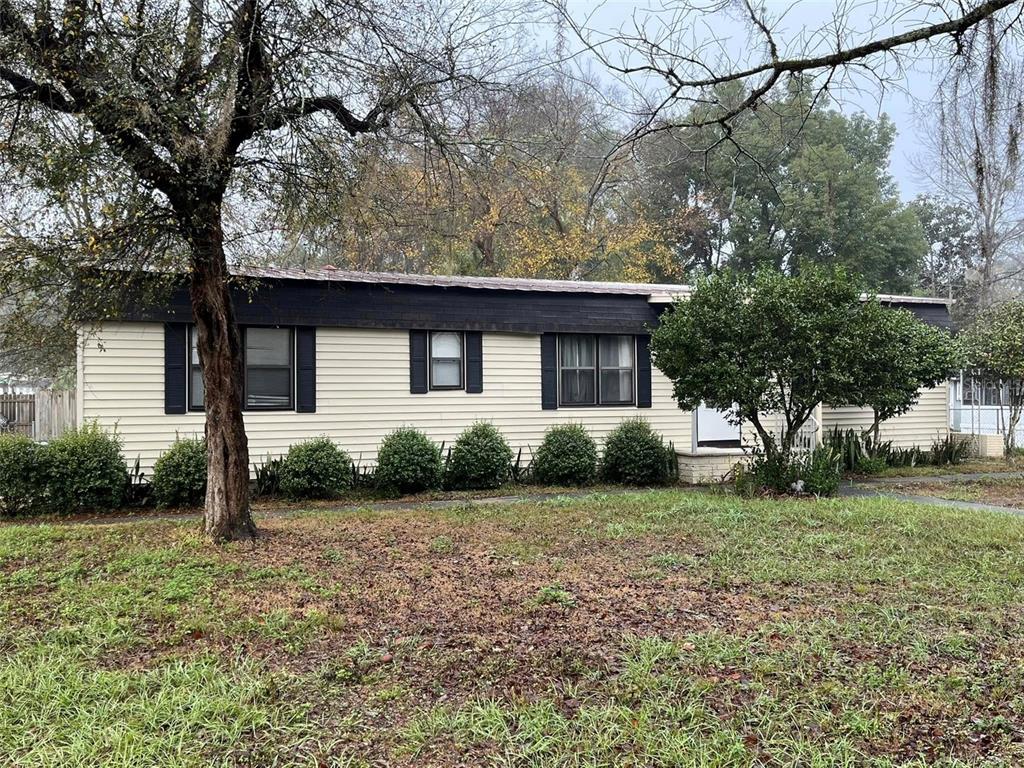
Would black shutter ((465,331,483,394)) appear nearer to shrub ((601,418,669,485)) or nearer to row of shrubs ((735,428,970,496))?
shrub ((601,418,669,485))

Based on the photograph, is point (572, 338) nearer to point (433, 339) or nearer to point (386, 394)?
point (433, 339)

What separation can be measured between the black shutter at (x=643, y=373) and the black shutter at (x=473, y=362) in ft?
9.51

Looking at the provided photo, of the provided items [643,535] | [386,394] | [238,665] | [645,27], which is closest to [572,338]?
[386,394]

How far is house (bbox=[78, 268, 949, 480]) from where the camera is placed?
9883 mm

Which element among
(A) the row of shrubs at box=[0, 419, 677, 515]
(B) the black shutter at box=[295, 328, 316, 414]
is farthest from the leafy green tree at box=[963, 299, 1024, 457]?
(B) the black shutter at box=[295, 328, 316, 414]

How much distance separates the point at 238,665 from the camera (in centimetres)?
386

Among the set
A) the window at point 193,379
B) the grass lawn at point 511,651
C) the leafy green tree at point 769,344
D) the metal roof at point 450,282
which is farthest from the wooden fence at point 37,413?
the leafy green tree at point 769,344

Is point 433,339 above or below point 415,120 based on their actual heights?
below

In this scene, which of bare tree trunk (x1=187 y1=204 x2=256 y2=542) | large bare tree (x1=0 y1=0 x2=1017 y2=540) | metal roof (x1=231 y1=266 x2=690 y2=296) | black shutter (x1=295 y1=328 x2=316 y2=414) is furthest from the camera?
black shutter (x1=295 y1=328 x2=316 y2=414)

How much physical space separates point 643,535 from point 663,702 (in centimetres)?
393

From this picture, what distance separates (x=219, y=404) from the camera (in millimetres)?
6711

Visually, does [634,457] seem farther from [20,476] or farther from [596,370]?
[20,476]

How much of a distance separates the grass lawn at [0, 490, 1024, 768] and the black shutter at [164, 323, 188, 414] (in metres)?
3.17

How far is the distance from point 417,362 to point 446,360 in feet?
1.68
